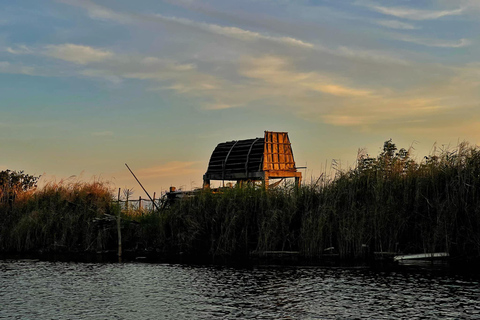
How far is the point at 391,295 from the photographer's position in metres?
15.1

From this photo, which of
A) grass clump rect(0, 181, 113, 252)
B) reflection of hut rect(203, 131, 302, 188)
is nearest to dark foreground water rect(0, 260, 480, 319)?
grass clump rect(0, 181, 113, 252)

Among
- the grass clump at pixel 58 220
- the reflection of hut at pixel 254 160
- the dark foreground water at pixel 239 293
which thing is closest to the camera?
the dark foreground water at pixel 239 293

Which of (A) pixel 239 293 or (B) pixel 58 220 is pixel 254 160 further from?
(A) pixel 239 293

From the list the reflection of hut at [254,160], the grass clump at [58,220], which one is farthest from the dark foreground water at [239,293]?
the reflection of hut at [254,160]

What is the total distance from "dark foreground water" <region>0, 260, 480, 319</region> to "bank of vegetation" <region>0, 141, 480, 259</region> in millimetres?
3126

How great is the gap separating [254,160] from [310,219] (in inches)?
637

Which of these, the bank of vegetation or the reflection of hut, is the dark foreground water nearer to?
the bank of vegetation

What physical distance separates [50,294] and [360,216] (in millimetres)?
13637

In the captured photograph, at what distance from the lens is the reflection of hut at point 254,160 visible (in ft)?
131

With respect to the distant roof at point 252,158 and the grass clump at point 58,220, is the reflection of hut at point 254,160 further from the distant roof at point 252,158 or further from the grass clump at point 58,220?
the grass clump at point 58,220

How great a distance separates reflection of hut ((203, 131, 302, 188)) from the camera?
39.9m

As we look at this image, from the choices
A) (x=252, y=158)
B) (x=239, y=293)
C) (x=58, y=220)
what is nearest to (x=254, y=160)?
(x=252, y=158)

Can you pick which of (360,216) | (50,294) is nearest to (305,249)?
(360,216)

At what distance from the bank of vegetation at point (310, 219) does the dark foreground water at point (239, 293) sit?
10.3ft
